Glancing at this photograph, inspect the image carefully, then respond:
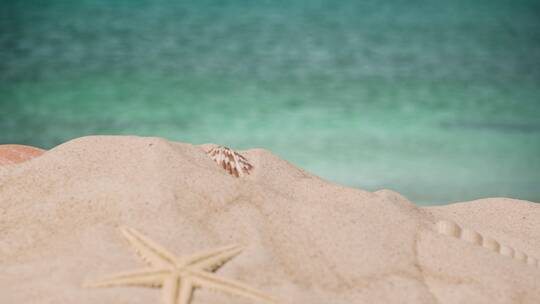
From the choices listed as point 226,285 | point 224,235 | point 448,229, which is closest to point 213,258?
point 226,285

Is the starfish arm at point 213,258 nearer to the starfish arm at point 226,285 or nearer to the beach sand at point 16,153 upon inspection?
the starfish arm at point 226,285

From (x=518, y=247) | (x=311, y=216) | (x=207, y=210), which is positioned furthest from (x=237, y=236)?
(x=518, y=247)

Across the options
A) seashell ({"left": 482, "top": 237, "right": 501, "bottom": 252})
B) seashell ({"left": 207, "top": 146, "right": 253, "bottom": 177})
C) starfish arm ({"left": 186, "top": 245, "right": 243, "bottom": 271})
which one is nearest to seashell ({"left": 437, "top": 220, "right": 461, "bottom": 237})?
seashell ({"left": 482, "top": 237, "right": 501, "bottom": 252})

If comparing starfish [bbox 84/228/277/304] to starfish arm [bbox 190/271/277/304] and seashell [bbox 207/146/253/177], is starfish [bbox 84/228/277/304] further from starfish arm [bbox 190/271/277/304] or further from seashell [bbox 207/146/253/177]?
seashell [bbox 207/146/253/177]

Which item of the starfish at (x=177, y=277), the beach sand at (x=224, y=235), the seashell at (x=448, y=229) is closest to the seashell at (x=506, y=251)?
the beach sand at (x=224, y=235)

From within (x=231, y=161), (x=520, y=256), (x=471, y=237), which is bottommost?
(x=520, y=256)

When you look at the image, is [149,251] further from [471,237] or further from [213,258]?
[471,237]

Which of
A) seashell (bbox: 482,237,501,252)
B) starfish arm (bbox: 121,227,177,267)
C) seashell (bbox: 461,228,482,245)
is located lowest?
seashell (bbox: 482,237,501,252)
